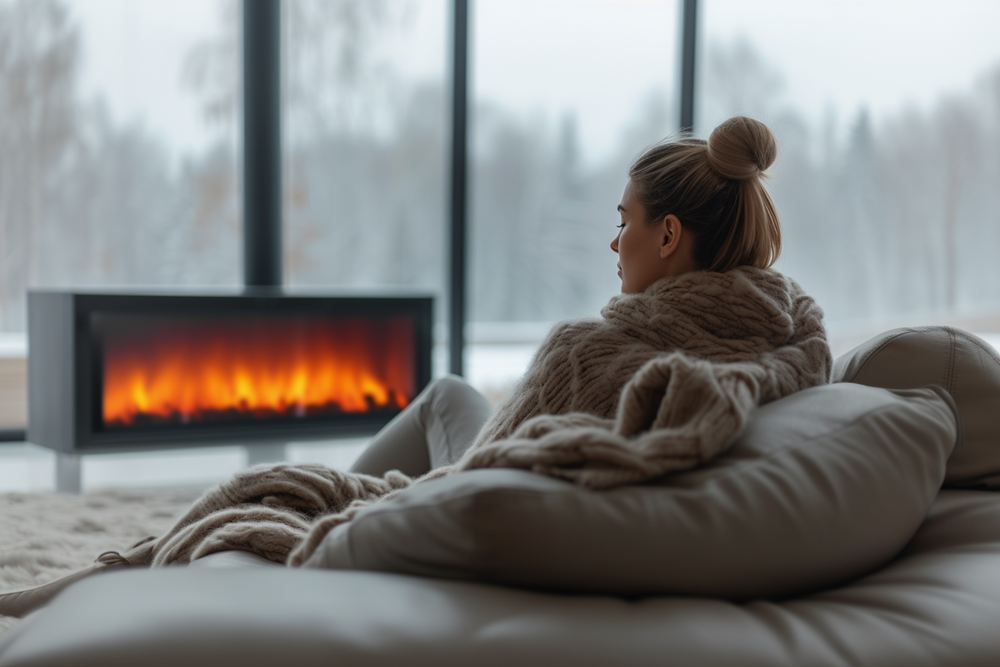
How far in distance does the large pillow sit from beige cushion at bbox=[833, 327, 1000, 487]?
1.02ft

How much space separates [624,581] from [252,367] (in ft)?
A: 10.6

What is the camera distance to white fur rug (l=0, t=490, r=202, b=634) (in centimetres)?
208

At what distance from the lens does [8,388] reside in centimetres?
391

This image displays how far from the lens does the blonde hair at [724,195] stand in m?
1.37

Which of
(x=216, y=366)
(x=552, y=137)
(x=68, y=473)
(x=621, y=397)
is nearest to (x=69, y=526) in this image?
(x=68, y=473)

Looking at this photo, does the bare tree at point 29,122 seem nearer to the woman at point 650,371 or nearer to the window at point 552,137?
the window at point 552,137

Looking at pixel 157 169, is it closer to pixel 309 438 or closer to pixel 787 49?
pixel 309 438

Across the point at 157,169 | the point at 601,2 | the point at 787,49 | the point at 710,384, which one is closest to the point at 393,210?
the point at 157,169

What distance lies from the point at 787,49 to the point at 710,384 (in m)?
4.35

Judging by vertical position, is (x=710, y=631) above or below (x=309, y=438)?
above

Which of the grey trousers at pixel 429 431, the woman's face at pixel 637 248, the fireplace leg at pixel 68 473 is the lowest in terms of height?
the fireplace leg at pixel 68 473

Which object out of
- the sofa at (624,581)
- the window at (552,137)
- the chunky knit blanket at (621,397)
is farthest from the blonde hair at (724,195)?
the window at (552,137)

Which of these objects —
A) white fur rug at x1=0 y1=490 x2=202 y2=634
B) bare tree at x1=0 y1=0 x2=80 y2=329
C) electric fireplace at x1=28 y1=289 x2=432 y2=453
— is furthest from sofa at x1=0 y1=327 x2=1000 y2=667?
bare tree at x1=0 y1=0 x2=80 y2=329

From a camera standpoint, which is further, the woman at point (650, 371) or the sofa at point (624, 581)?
the woman at point (650, 371)
